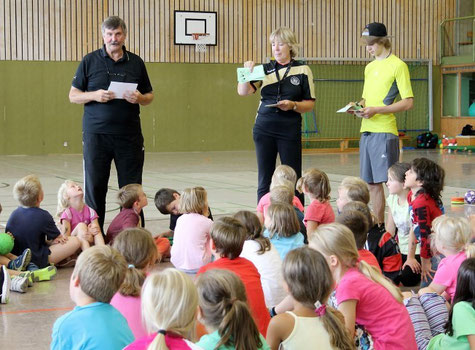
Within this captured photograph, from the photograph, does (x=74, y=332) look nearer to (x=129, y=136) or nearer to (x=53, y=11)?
(x=129, y=136)

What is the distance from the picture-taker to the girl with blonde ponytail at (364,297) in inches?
124

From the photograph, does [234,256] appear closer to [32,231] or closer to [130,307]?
[130,307]

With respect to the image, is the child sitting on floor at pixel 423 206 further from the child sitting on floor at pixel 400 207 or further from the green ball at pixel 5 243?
the green ball at pixel 5 243

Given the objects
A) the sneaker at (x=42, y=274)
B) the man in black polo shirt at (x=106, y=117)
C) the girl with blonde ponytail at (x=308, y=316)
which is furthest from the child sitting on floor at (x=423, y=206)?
the sneaker at (x=42, y=274)

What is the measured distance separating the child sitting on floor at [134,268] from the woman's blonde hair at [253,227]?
0.77 metres

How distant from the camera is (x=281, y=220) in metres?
4.48

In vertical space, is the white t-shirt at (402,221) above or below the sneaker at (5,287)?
above

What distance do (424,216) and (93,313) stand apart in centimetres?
293

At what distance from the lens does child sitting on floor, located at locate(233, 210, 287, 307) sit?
4.18 metres

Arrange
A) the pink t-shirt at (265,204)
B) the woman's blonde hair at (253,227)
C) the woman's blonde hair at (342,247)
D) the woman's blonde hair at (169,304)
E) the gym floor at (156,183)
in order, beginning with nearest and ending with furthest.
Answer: the woman's blonde hair at (169,304)
the woman's blonde hair at (342,247)
the woman's blonde hair at (253,227)
the gym floor at (156,183)
the pink t-shirt at (265,204)

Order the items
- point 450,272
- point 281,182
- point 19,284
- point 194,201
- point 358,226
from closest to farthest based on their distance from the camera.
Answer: point 450,272, point 358,226, point 19,284, point 194,201, point 281,182

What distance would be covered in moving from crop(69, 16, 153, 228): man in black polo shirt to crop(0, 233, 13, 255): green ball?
105cm

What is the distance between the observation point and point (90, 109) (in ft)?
20.4

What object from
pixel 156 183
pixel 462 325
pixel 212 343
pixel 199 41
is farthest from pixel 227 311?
pixel 199 41
